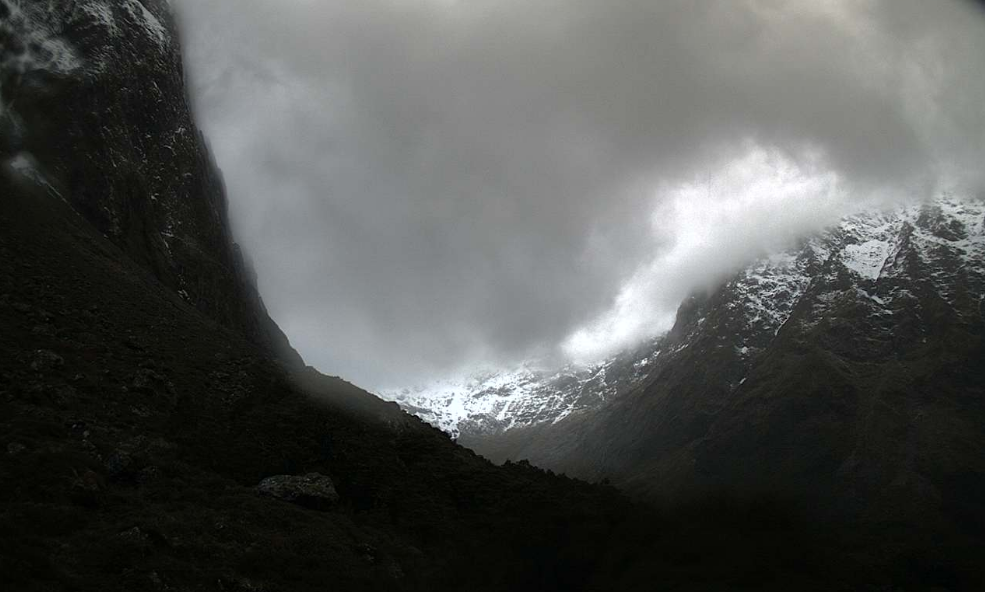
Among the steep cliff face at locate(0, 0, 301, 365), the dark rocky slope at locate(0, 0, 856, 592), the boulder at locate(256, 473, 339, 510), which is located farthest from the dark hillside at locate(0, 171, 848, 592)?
the steep cliff face at locate(0, 0, 301, 365)

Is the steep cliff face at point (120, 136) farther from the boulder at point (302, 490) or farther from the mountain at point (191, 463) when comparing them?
the boulder at point (302, 490)

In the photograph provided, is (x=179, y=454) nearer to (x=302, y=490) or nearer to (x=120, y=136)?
(x=302, y=490)

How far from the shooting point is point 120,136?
246 ft

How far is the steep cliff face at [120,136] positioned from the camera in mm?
66250

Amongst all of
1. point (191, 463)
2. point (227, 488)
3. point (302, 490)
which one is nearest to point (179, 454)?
point (191, 463)

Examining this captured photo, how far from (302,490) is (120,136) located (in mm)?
52770

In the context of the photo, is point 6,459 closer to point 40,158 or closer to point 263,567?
point 263,567

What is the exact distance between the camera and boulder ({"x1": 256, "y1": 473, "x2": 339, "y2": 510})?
1588 inches

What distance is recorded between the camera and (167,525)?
2991cm

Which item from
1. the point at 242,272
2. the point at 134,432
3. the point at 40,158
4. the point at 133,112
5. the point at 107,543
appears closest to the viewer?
the point at 107,543

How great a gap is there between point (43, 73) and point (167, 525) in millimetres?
60430

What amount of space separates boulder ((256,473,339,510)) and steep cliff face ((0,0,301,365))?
115 feet

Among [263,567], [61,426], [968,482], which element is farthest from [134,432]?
[968,482]

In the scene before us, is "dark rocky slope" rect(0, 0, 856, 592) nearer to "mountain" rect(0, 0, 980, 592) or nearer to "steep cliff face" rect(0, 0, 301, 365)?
"mountain" rect(0, 0, 980, 592)
